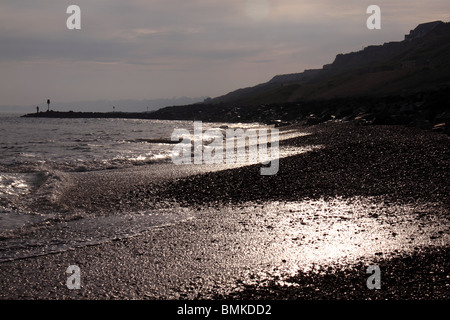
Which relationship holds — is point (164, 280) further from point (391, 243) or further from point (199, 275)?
point (391, 243)

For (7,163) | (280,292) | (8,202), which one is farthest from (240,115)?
(280,292)

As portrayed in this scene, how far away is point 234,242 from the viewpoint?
6.61 meters

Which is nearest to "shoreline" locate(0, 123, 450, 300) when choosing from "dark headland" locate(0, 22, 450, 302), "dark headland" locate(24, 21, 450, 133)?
"dark headland" locate(0, 22, 450, 302)

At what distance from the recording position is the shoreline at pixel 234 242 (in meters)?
4.88

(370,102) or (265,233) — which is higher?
(370,102)

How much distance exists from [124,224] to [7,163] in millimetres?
13346

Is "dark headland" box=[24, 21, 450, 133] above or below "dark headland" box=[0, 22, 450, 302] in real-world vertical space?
above

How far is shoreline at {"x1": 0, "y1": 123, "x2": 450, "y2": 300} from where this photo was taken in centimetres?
488
